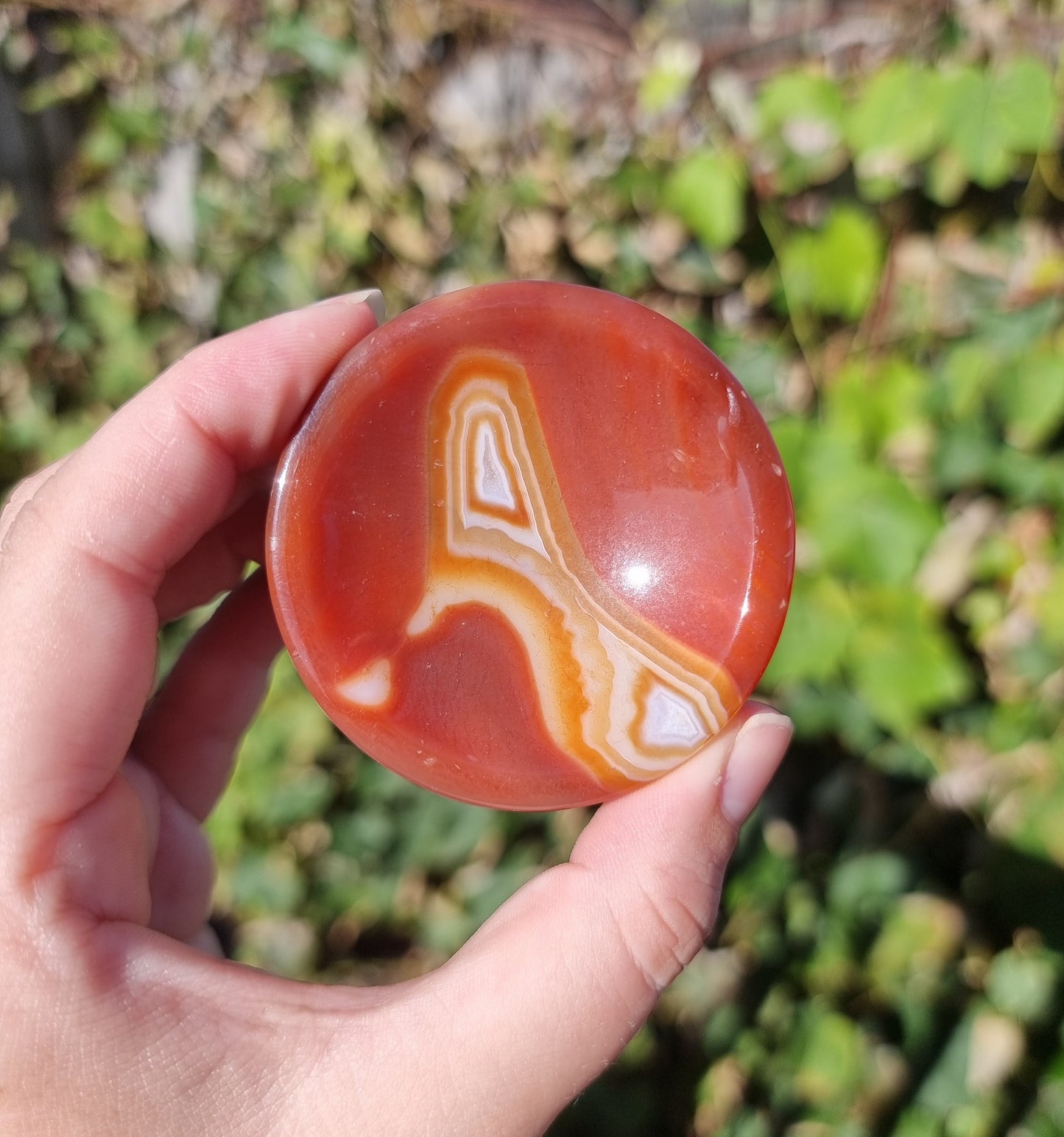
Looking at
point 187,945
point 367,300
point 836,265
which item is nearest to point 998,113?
point 836,265

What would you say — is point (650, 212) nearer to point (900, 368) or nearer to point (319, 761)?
point (900, 368)

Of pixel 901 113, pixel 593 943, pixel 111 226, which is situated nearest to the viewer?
pixel 593 943

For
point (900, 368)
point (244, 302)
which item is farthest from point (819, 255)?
point (244, 302)

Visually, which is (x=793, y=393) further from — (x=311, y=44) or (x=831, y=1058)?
(x=311, y=44)

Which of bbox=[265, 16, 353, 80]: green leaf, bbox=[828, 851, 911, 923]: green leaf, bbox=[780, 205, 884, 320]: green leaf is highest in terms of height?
bbox=[265, 16, 353, 80]: green leaf

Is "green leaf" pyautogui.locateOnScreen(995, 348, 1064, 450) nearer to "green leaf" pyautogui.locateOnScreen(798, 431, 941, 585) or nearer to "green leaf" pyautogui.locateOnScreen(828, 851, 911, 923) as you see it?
"green leaf" pyautogui.locateOnScreen(798, 431, 941, 585)

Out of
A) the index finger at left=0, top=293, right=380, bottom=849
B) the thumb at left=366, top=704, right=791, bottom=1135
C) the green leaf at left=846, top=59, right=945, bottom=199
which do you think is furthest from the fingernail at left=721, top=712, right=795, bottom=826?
the green leaf at left=846, top=59, right=945, bottom=199
